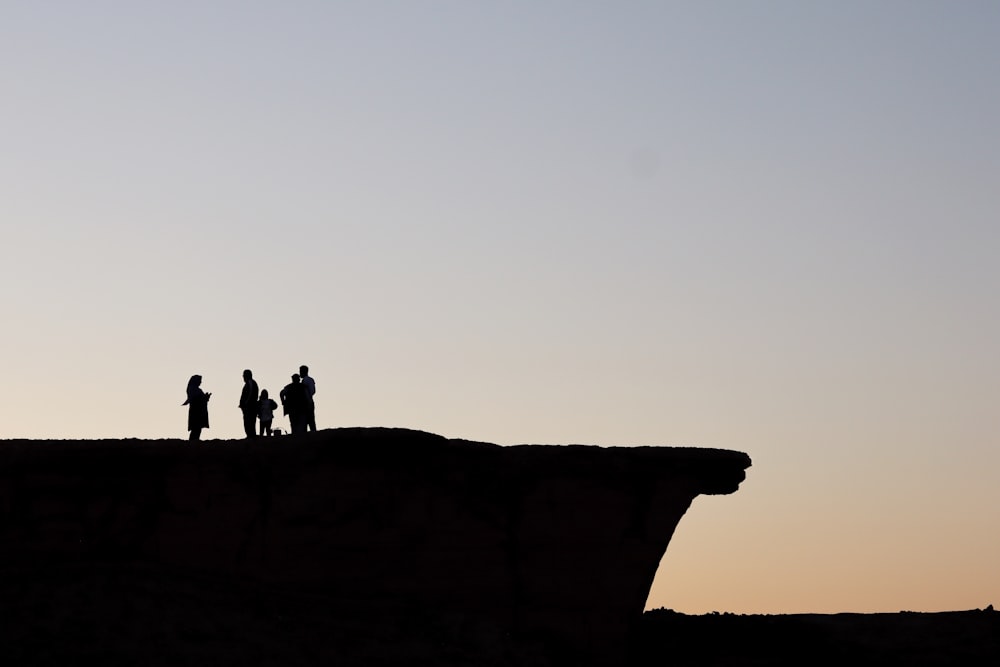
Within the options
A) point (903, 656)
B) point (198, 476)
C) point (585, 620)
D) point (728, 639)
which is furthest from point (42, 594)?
point (903, 656)

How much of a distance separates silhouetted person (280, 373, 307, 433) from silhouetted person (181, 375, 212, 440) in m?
1.27

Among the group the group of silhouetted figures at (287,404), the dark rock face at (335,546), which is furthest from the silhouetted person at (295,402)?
the dark rock face at (335,546)

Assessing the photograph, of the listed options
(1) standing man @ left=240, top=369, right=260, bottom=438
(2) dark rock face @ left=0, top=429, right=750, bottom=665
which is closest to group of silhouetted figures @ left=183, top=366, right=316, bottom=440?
(1) standing man @ left=240, top=369, right=260, bottom=438

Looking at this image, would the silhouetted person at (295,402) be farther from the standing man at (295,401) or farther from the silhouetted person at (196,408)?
the silhouetted person at (196,408)

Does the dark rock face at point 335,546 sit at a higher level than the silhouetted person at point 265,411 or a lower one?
lower

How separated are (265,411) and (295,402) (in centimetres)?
53

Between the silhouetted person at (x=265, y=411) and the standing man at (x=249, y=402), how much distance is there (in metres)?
0.11

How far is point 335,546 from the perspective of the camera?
73.7ft

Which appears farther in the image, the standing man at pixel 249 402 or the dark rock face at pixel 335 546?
the standing man at pixel 249 402

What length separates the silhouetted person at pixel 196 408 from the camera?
24.0 metres

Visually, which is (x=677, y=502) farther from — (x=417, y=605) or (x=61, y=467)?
(x=61, y=467)

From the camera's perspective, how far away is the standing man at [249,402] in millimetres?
24828

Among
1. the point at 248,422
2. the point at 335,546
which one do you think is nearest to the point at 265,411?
the point at 248,422

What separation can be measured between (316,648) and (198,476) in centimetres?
264
